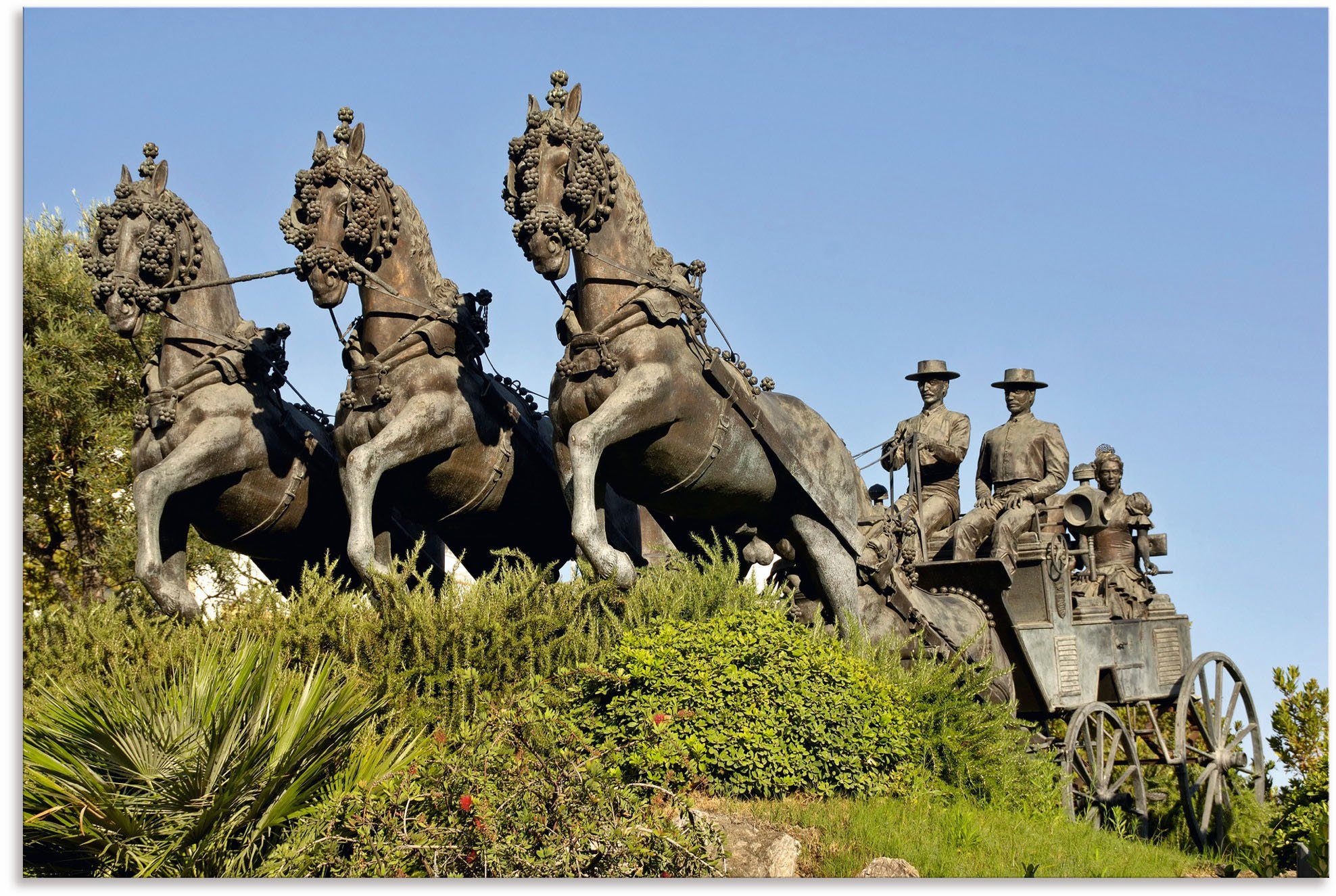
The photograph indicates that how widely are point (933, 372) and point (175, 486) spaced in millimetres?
5862

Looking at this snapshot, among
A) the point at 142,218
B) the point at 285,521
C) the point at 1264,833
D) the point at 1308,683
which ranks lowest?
the point at 1264,833

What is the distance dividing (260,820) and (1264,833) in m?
7.82

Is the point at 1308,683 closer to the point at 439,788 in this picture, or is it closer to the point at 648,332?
the point at 648,332

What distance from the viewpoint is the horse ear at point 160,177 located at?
1280 cm

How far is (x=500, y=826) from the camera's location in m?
7.95

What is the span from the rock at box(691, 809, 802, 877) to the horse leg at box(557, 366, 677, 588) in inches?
87.1


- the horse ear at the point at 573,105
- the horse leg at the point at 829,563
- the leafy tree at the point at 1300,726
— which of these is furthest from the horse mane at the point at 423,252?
the leafy tree at the point at 1300,726

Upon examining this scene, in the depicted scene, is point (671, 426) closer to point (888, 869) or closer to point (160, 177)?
point (888, 869)

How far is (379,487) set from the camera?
41.0 feet

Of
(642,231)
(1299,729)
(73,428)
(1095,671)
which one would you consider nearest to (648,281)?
(642,231)

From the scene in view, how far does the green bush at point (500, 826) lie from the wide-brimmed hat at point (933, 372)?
20.6 feet

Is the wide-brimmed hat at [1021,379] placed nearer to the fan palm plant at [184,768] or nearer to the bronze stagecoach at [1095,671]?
the bronze stagecoach at [1095,671]

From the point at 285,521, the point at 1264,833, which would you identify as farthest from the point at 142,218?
the point at 1264,833

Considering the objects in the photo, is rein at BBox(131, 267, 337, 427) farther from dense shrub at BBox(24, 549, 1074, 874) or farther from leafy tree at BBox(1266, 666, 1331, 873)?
leafy tree at BBox(1266, 666, 1331, 873)
